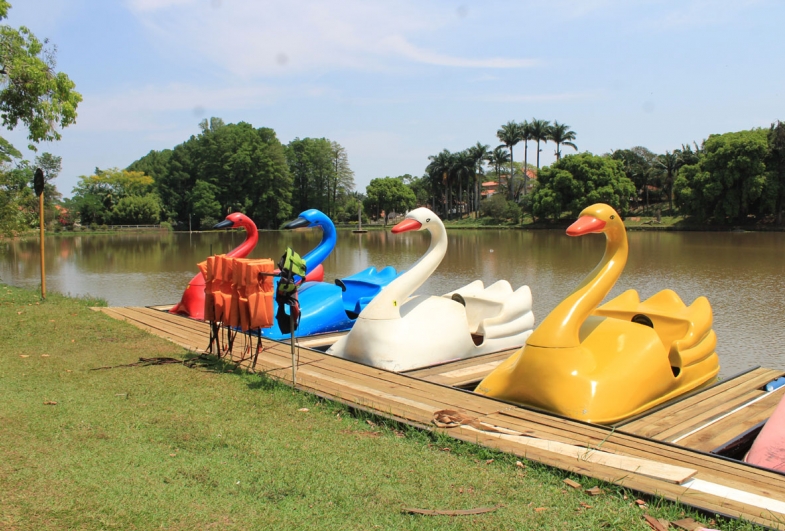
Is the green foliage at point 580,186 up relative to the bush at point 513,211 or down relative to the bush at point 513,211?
up

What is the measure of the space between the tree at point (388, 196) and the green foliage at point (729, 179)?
39035 mm

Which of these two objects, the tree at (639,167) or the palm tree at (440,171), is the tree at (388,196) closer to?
the palm tree at (440,171)

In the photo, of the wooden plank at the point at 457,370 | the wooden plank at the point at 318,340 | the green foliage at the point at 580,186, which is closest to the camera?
the wooden plank at the point at 457,370

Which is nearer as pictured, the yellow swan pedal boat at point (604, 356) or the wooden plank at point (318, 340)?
the yellow swan pedal boat at point (604, 356)

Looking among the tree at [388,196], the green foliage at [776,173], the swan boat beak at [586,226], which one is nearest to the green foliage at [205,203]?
the tree at [388,196]

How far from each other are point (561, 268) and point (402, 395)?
18762 mm

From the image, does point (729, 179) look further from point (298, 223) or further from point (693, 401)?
point (693, 401)

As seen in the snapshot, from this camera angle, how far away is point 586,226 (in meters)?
6.00

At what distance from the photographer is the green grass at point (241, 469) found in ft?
10.9

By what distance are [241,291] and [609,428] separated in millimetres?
4015

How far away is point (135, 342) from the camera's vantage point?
850cm

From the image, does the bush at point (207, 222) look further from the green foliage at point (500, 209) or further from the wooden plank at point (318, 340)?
the wooden plank at point (318, 340)

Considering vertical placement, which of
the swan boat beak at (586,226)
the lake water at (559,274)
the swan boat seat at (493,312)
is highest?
the swan boat beak at (586,226)

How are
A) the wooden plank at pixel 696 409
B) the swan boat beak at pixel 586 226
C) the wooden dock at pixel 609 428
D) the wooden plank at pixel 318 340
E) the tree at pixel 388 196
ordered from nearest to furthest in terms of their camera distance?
the wooden dock at pixel 609 428 < the wooden plank at pixel 696 409 < the swan boat beak at pixel 586 226 < the wooden plank at pixel 318 340 < the tree at pixel 388 196
